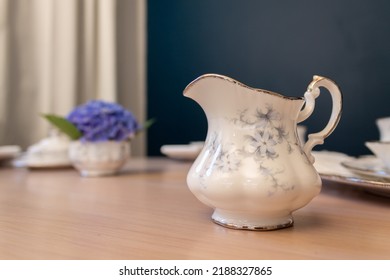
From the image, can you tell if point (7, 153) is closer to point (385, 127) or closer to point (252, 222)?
point (252, 222)

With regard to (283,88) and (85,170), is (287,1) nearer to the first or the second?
(283,88)

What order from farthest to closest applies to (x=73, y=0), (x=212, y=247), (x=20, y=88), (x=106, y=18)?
(x=106, y=18) → (x=73, y=0) → (x=20, y=88) → (x=212, y=247)

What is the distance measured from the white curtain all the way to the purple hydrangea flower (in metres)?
0.55

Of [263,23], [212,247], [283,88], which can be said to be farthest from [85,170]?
[263,23]

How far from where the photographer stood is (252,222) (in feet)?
1.43

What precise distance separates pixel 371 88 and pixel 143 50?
1106 millimetres

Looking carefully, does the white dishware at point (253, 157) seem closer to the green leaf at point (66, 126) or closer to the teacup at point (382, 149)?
the teacup at point (382, 149)

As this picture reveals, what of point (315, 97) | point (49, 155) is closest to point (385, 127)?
point (315, 97)

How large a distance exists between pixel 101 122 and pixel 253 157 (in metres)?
0.61

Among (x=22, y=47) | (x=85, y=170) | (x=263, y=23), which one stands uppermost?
(x=263, y=23)

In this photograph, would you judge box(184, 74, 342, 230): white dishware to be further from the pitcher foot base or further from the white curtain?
the white curtain

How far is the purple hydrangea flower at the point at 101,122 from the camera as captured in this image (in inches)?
37.2

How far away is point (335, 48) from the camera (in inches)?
57.6

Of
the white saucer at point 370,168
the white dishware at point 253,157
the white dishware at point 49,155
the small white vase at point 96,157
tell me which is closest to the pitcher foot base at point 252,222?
→ the white dishware at point 253,157
